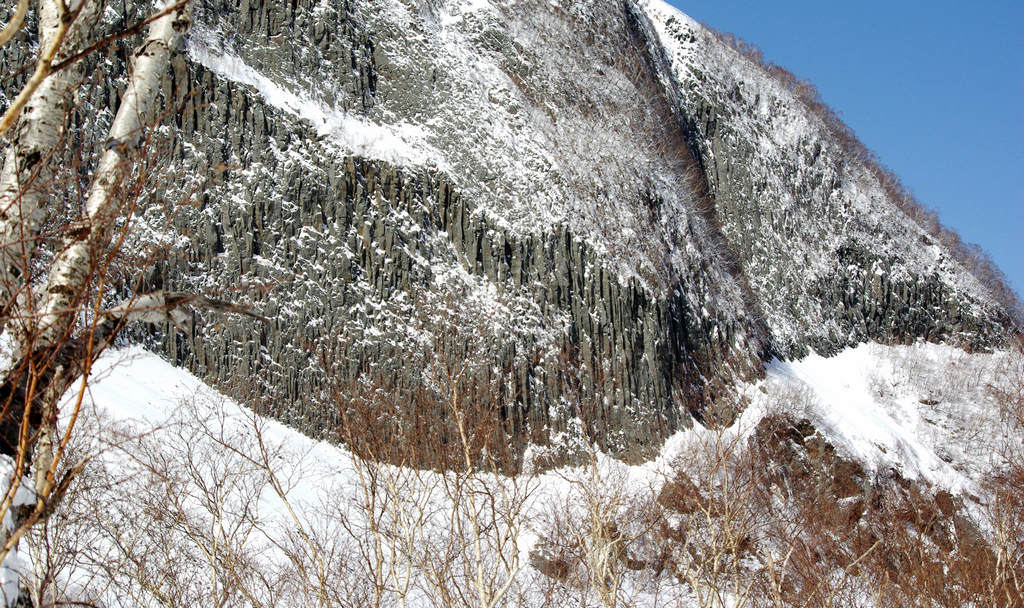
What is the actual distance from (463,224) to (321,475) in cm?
1120

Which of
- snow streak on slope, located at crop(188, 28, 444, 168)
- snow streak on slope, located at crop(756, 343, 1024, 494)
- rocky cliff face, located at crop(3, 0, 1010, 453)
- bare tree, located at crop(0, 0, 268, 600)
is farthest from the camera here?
snow streak on slope, located at crop(756, 343, 1024, 494)

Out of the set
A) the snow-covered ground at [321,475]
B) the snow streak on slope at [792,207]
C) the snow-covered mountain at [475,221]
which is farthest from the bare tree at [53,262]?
the snow streak on slope at [792,207]

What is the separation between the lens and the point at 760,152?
44656mm

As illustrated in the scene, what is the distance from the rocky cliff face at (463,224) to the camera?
23547mm

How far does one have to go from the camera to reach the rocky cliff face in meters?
23.5

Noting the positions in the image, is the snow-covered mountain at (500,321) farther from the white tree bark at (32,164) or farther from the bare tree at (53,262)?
the white tree bark at (32,164)

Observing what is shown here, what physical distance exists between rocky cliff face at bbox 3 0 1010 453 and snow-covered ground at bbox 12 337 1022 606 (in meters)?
2.09

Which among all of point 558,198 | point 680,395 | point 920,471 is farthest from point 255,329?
Result: point 920,471

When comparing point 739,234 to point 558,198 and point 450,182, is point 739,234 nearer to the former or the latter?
point 558,198

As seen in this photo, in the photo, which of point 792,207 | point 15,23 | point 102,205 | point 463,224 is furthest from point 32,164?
point 792,207

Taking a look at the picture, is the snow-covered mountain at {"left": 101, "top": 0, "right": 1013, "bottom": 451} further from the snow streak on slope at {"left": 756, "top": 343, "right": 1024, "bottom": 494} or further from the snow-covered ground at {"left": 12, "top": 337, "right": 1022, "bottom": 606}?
the snow-covered ground at {"left": 12, "top": 337, "right": 1022, "bottom": 606}

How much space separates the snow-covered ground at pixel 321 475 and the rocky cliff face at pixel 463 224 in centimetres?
209

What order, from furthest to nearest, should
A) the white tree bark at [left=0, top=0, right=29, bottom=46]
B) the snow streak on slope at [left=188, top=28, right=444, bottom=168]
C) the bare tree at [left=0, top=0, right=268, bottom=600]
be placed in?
the snow streak on slope at [left=188, top=28, right=444, bottom=168]
the bare tree at [left=0, top=0, right=268, bottom=600]
the white tree bark at [left=0, top=0, right=29, bottom=46]

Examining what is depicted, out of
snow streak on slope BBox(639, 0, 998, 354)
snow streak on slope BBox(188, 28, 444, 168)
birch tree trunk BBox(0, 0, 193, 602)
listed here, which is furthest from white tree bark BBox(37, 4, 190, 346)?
snow streak on slope BBox(639, 0, 998, 354)
